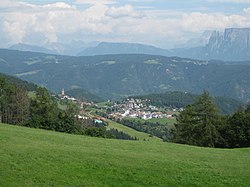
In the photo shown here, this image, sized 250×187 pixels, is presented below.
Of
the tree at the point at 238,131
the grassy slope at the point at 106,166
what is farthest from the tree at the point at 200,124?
the grassy slope at the point at 106,166

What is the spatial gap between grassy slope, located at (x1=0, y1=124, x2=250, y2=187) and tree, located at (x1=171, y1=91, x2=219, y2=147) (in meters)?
21.4

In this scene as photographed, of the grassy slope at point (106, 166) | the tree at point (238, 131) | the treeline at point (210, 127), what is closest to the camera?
the grassy slope at point (106, 166)

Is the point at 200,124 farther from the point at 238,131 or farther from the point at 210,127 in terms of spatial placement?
the point at 238,131

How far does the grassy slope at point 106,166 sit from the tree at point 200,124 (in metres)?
21.4

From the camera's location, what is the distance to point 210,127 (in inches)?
2192

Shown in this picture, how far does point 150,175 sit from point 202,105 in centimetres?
3515

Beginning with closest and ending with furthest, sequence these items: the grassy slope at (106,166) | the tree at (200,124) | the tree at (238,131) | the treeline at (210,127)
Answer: the grassy slope at (106,166)
the tree at (238,131)
the treeline at (210,127)
the tree at (200,124)

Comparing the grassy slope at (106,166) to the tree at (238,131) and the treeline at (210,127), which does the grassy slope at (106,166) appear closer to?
the tree at (238,131)

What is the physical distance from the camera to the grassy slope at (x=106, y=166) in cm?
2336

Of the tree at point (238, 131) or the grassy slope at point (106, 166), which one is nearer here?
the grassy slope at point (106, 166)

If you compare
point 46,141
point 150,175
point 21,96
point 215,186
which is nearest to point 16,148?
point 46,141

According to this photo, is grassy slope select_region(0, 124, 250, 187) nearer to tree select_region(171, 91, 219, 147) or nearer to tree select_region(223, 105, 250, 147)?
tree select_region(223, 105, 250, 147)

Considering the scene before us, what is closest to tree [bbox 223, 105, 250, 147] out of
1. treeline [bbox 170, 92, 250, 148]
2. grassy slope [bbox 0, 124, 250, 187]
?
treeline [bbox 170, 92, 250, 148]

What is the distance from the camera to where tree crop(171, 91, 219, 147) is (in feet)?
182
